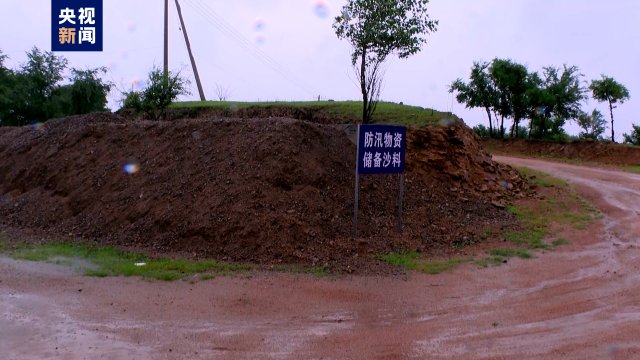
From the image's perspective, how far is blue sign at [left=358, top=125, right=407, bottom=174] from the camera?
34.1ft

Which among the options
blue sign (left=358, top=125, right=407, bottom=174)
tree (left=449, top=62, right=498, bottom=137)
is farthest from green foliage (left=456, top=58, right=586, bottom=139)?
blue sign (left=358, top=125, right=407, bottom=174)

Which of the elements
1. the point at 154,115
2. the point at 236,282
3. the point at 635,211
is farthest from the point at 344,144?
the point at 154,115

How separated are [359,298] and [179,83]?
12.0 m

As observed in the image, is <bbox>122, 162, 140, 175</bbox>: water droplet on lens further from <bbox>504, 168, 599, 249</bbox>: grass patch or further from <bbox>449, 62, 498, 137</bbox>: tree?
<bbox>449, 62, 498, 137</bbox>: tree

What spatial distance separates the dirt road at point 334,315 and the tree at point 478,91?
730 inches

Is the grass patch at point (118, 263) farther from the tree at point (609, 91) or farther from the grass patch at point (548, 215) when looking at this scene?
the tree at point (609, 91)

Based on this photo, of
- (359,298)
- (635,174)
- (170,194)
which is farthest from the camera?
(635,174)

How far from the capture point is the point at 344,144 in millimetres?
13141

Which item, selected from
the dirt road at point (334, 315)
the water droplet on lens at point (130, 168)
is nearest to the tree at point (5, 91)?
the water droplet on lens at point (130, 168)

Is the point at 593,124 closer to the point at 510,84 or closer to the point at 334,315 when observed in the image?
the point at 510,84

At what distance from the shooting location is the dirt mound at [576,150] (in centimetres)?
2422

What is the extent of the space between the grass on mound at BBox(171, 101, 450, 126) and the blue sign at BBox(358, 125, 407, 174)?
164 inches

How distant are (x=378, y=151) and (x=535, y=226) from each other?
4.15 m

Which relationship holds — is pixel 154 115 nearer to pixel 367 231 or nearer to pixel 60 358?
pixel 367 231
